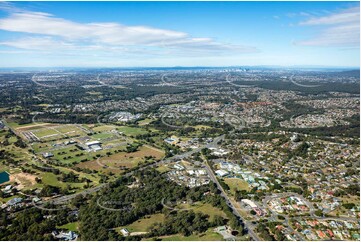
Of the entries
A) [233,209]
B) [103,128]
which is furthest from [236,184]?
[103,128]

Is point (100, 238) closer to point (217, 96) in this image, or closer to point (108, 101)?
point (108, 101)

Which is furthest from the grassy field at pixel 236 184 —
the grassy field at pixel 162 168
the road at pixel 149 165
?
the road at pixel 149 165

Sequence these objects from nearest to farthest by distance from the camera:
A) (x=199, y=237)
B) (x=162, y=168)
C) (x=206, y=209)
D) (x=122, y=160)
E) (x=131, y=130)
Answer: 1. (x=199, y=237)
2. (x=206, y=209)
3. (x=162, y=168)
4. (x=122, y=160)
5. (x=131, y=130)

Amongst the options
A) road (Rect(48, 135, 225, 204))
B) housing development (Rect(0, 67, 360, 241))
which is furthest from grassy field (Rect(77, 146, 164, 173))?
road (Rect(48, 135, 225, 204))

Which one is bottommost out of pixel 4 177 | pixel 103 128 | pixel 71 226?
pixel 71 226

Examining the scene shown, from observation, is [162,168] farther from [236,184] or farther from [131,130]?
[131,130]

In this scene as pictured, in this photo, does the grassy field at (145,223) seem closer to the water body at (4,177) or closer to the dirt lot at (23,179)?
the dirt lot at (23,179)

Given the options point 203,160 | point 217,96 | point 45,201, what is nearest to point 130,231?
point 45,201
